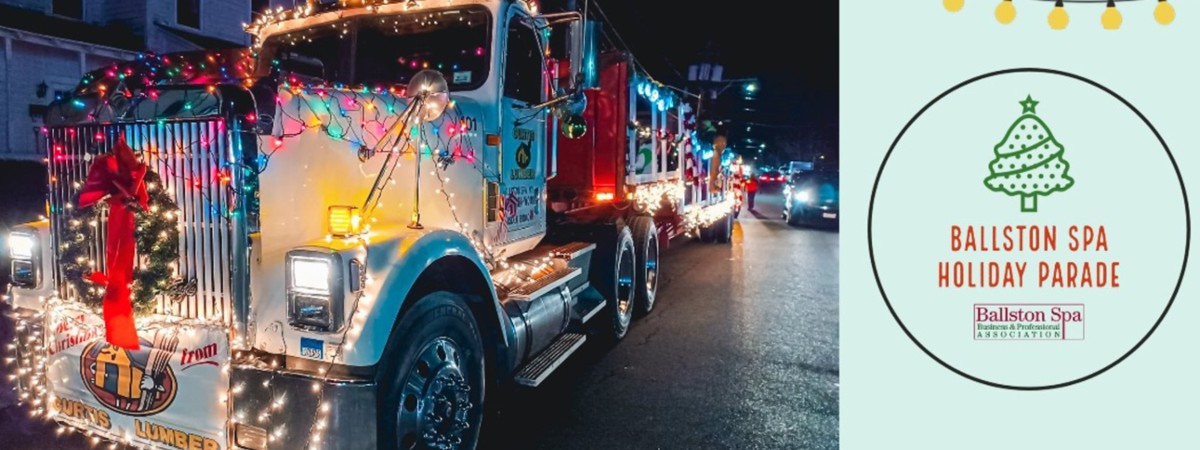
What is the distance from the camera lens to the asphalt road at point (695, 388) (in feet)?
12.7

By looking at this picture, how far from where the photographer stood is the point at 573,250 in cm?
531

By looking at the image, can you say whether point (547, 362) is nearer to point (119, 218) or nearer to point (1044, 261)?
point (119, 218)

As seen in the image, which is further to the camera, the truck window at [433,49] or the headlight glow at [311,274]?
the truck window at [433,49]

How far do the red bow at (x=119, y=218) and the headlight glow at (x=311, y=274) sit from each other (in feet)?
2.36

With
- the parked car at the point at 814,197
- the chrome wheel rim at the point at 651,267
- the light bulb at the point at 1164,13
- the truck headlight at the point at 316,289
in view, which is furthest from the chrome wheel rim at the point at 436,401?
the parked car at the point at 814,197

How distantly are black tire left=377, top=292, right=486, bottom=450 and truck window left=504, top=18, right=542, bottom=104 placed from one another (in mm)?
1709

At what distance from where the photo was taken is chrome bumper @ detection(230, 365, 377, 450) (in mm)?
2580

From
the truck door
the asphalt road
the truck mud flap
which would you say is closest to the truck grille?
the truck mud flap

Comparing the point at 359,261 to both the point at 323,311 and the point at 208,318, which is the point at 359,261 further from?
the point at 208,318

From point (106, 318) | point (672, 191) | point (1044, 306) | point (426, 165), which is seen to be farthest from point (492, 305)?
point (672, 191)

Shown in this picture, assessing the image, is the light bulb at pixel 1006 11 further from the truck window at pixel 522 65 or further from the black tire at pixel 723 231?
the black tire at pixel 723 231

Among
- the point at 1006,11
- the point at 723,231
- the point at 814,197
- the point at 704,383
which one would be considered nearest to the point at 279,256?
the point at 704,383

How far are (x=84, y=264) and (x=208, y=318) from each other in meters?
0.71

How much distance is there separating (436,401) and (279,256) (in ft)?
2.99
